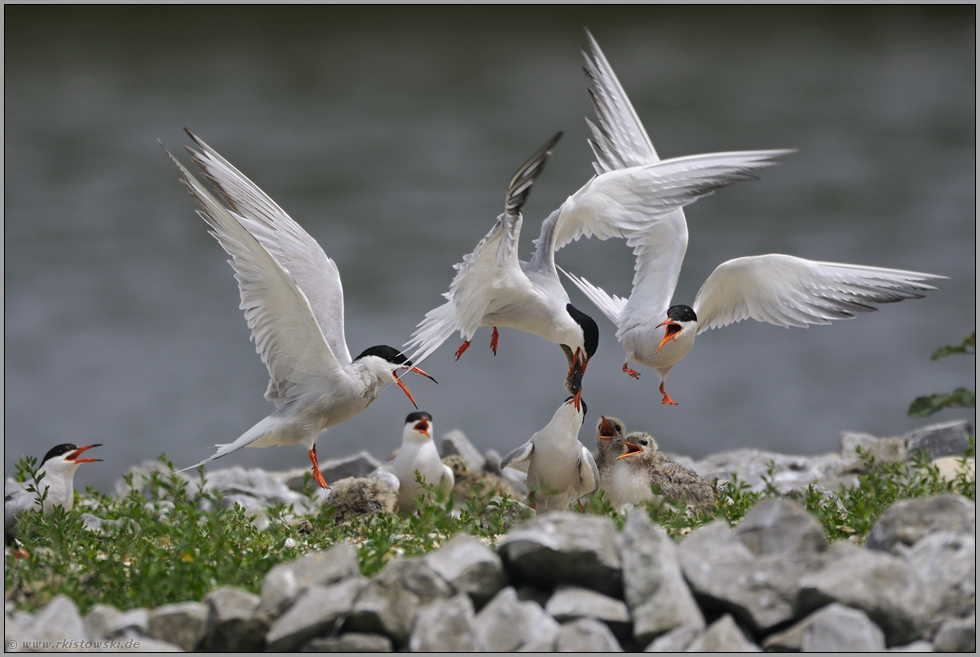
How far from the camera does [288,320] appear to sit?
426 cm

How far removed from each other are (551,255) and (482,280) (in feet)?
2.56

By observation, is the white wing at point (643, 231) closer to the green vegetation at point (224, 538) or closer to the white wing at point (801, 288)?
the white wing at point (801, 288)

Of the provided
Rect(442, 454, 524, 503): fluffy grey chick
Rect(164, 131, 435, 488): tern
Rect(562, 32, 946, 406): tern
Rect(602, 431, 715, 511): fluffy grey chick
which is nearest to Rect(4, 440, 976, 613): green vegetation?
Rect(602, 431, 715, 511): fluffy grey chick

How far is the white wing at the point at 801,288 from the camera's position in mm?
4695

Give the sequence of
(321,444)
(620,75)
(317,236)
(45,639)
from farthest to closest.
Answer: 1. (620,75)
2. (317,236)
3. (321,444)
4. (45,639)

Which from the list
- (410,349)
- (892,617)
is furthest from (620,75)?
(892,617)

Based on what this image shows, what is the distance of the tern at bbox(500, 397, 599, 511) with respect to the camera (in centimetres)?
450

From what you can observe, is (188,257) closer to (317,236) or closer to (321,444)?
(317,236)

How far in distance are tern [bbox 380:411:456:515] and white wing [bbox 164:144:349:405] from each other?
696 mm

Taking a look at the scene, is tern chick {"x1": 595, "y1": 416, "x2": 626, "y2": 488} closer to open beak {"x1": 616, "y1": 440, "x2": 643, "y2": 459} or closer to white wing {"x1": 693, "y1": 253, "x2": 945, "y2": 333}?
open beak {"x1": 616, "y1": 440, "x2": 643, "y2": 459}

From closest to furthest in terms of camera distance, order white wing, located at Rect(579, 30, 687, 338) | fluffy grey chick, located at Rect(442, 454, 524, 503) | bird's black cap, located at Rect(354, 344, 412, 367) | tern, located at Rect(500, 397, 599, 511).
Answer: tern, located at Rect(500, 397, 599, 511) → bird's black cap, located at Rect(354, 344, 412, 367) → fluffy grey chick, located at Rect(442, 454, 524, 503) → white wing, located at Rect(579, 30, 687, 338)

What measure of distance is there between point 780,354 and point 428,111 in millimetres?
8491

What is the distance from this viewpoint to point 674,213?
536 cm

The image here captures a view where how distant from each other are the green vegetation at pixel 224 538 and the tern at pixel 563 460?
399mm
